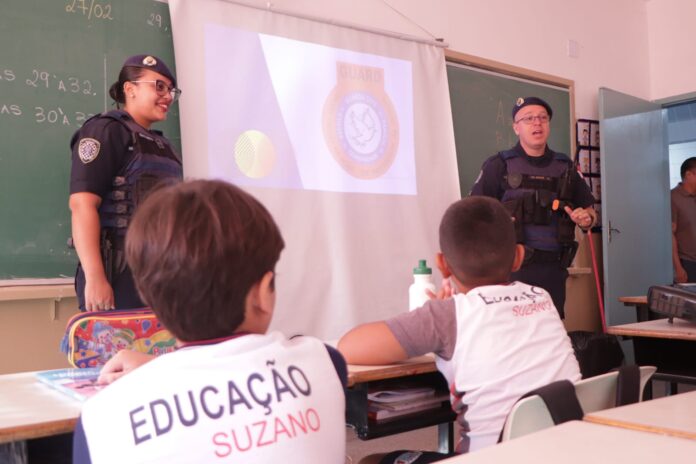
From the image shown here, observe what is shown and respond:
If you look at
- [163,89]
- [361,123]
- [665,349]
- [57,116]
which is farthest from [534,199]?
[57,116]

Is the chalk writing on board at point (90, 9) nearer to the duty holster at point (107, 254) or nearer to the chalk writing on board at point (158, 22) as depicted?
the chalk writing on board at point (158, 22)

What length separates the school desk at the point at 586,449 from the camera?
736 millimetres

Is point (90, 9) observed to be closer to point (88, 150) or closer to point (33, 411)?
point (88, 150)

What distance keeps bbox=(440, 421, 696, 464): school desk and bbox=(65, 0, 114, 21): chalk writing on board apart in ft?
8.80

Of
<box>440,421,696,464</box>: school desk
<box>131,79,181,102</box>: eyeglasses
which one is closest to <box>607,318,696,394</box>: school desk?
<box>440,421,696,464</box>: school desk

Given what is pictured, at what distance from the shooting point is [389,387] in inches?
61.4

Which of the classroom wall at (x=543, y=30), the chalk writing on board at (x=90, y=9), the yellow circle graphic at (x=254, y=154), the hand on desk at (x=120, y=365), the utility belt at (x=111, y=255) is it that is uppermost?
the classroom wall at (x=543, y=30)

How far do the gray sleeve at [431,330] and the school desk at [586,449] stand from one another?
477 millimetres

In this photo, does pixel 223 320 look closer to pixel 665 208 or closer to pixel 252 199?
pixel 252 199

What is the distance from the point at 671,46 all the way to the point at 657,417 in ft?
18.6

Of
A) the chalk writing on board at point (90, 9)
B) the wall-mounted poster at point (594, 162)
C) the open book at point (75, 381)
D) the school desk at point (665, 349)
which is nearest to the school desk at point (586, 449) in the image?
the open book at point (75, 381)

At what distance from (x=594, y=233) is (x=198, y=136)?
342 cm

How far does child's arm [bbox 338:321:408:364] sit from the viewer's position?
1389mm

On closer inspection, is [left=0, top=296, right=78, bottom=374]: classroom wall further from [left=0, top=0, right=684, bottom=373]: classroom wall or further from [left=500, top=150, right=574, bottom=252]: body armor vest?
[left=500, top=150, right=574, bottom=252]: body armor vest
